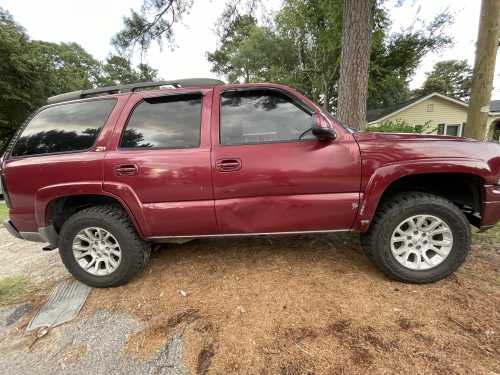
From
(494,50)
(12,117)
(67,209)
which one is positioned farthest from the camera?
(12,117)

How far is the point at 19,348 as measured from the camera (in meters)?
1.82

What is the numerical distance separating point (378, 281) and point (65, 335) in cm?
278

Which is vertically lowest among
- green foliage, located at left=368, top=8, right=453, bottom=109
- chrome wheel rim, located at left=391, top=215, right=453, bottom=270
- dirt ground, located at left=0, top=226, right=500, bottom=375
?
dirt ground, located at left=0, top=226, right=500, bottom=375

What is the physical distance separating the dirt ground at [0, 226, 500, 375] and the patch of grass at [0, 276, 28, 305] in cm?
84

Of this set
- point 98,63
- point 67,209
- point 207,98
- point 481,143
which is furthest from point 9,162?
point 98,63

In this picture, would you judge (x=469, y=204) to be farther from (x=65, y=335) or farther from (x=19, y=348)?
(x=19, y=348)

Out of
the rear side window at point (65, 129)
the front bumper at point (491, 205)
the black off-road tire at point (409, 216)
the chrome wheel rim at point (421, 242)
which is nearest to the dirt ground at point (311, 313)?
the black off-road tire at point (409, 216)

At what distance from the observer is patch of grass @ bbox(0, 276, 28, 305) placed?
2.43 m

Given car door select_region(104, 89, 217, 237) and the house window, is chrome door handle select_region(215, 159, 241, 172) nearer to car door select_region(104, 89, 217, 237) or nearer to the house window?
car door select_region(104, 89, 217, 237)

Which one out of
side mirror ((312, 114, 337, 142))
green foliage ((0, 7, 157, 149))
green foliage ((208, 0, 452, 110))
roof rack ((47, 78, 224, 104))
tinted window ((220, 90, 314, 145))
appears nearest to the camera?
side mirror ((312, 114, 337, 142))

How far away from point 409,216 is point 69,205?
3.37 m

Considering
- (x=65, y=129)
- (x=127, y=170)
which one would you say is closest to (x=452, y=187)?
(x=127, y=170)

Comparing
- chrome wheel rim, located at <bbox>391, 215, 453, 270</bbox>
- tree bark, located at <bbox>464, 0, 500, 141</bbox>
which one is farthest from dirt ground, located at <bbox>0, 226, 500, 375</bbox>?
tree bark, located at <bbox>464, 0, 500, 141</bbox>

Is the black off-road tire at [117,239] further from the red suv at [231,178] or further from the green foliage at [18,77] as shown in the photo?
the green foliage at [18,77]
